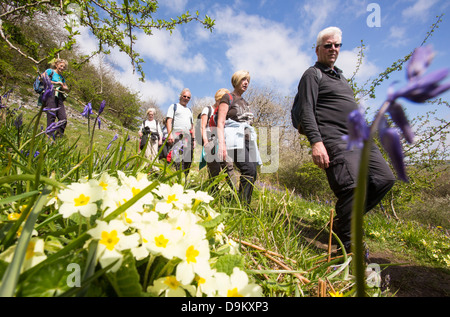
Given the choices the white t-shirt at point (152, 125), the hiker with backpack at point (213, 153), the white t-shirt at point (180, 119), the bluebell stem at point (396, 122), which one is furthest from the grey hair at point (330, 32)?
the white t-shirt at point (152, 125)

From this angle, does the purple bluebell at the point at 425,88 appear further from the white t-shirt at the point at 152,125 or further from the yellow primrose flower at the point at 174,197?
the white t-shirt at the point at 152,125

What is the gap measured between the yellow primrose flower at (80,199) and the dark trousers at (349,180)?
2016 mm

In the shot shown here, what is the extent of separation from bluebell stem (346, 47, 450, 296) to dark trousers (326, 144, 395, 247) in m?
1.77

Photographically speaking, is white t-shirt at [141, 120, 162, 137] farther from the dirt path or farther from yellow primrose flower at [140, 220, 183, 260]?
yellow primrose flower at [140, 220, 183, 260]

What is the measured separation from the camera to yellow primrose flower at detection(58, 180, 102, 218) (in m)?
0.54

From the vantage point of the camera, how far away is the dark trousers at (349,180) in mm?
2004

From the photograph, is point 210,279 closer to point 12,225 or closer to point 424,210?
point 12,225

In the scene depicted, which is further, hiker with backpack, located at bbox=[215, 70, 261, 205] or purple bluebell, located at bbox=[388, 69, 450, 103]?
hiker with backpack, located at bbox=[215, 70, 261, 205]

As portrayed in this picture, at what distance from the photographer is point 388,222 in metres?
5.01

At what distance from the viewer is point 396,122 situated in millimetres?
394

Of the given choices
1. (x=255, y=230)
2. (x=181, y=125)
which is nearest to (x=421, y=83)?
(x=255, y=230)

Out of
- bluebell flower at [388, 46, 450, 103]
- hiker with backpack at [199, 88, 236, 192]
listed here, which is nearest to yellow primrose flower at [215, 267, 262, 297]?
bluebell flower at [388, 46, 450, 103]

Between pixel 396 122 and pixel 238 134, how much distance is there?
2.98 meters
